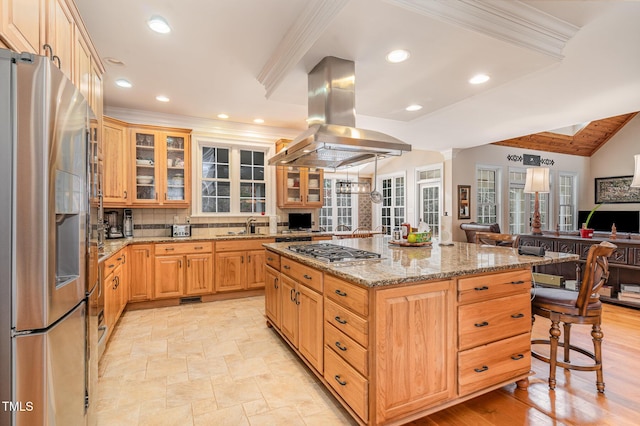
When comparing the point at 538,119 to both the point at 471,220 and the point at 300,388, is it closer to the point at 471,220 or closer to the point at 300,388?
the point at 471,220

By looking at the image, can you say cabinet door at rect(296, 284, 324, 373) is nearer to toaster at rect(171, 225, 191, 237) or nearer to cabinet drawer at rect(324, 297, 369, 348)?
cabinet drawer at rect(324, 297, 369, 348)

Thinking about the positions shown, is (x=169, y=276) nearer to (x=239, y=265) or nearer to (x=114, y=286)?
(x=239, y=265)

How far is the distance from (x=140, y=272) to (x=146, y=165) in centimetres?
151

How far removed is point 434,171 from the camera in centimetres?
775

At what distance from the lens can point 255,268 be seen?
4.56 meters

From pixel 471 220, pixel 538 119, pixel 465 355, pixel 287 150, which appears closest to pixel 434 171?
pixel 471 220

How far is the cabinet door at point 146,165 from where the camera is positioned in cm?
435

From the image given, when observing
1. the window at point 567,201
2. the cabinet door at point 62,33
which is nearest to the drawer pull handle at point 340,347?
the cabinet door at point 62,33

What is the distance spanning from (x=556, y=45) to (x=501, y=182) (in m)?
6.02

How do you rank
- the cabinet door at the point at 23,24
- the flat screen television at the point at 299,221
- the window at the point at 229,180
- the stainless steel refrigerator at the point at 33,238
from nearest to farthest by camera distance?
the stainless steel refrigerator at the point at 33,238, the cabinet door at the point at 23,24, the window at the point at 229,180, the flat screen television at the point at 299,221

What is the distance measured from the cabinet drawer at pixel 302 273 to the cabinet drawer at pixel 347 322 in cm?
16

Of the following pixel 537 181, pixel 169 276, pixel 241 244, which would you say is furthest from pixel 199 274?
pixel 537 181

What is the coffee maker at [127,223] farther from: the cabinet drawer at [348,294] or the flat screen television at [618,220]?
the flat screen television at [618,220]

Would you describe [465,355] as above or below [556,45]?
below
